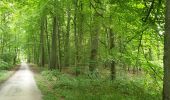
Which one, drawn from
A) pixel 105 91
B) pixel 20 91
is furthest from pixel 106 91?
pixel 20 91

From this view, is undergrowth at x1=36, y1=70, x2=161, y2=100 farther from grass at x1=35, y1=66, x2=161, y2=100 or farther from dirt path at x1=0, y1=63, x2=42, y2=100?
dirt path at x1=0, y1=63, x2=42, y2=100

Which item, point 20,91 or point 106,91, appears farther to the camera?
point 20,91

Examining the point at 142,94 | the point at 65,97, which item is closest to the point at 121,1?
the point at 142,94

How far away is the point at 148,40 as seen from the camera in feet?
47.6

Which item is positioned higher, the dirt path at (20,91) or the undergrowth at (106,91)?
the undergrowth at (106,91)

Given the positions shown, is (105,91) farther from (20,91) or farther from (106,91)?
(20,91)

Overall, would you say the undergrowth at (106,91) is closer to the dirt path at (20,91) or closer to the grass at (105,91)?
the grass at (105,91)

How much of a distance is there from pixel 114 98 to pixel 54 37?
20025 mm

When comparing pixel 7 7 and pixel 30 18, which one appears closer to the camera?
pixel 7 7

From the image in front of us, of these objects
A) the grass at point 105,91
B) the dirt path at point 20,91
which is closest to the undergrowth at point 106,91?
the grass at point 105,91

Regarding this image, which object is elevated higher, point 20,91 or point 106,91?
point 106,91

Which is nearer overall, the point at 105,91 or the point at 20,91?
the point at 105,91

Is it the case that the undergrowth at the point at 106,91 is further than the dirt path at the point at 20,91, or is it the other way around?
the dirt path at the point at 20,91

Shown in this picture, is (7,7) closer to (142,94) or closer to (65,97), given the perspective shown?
(65,97)
